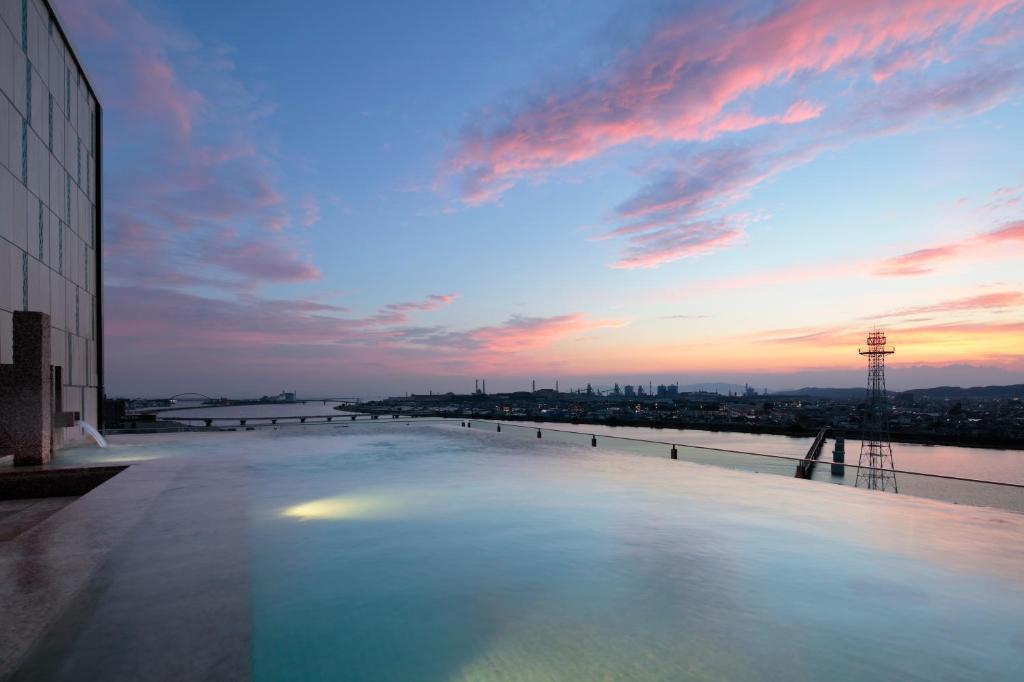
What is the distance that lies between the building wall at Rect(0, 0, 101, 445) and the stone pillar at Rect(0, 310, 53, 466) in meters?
1.33

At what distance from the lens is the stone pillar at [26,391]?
13906 mm

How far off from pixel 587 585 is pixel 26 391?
15583mm

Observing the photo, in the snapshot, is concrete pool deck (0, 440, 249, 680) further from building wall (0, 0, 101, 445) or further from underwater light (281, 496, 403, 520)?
building wall (0, 0, 101, 445)

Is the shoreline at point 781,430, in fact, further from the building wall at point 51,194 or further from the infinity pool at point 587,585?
the infinity pool at point 587,585

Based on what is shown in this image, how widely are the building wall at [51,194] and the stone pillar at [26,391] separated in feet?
4.36

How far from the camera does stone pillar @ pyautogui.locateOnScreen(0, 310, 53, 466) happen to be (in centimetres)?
1391

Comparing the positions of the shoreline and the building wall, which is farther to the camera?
the shoreline

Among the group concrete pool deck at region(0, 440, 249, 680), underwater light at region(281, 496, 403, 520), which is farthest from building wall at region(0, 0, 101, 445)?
concrete pool deck at region(0, 440, 249, 680)

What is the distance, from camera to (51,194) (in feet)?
64.2

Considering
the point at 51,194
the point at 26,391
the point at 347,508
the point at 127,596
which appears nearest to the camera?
the point at 127,596

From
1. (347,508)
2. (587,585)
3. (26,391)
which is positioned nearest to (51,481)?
(26,391)

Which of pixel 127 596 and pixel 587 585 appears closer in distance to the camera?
pixel 127 596

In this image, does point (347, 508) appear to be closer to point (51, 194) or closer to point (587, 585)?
point (587, 585)

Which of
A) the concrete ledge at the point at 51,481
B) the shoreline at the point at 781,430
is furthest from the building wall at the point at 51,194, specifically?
the shoreline at the point at 781,430
